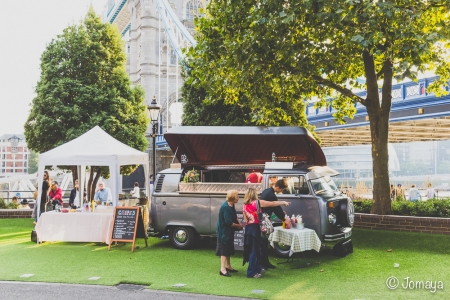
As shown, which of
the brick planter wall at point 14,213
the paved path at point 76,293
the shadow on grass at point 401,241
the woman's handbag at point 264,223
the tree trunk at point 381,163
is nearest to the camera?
the paved path at point 76,293

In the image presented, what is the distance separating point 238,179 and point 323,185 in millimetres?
3471

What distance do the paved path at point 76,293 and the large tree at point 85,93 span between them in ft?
46.8

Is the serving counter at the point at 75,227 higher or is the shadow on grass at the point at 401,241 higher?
the serving counter at the point at 75,227

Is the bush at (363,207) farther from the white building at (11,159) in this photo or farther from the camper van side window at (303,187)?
the white building at (11,159)

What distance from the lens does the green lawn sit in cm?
794

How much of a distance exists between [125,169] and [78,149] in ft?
35.3

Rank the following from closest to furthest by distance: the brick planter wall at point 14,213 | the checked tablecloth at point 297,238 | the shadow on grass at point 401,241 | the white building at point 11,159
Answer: the checked tablecloth at point 297,238 → the shadow on grass at point 401,241 → the brick planter wall at point 14,213 → the white building at point 11,159

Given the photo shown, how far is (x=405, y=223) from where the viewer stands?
511 inches

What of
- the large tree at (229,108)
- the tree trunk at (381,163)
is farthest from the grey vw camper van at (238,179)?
the tree trunk at (381,163)

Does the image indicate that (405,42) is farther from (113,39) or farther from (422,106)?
(113,39)

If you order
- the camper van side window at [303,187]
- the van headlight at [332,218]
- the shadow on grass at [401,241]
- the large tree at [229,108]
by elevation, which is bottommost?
the shadow on grass at [401,241]

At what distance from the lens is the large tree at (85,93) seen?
22250mm

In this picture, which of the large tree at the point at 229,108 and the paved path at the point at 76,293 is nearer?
the paved path at the point at 76,293

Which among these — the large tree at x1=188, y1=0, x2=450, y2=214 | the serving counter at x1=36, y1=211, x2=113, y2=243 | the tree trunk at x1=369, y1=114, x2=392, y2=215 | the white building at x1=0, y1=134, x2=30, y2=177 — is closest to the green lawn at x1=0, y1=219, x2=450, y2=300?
the serving counter at x1=36, y1=211, x2=113, y2=243
